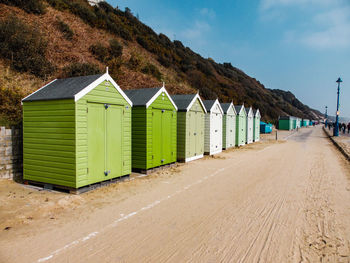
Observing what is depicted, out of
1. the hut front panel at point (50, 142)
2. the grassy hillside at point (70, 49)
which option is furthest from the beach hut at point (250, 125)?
the hut front panel at point (50, 142)

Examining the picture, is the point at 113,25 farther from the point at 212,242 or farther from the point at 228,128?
the point at 212,242

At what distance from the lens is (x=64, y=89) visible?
704cm

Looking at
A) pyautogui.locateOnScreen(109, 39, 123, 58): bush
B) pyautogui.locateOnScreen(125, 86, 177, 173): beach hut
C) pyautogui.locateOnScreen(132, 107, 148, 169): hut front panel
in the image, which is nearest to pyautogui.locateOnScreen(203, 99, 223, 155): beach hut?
pyautogui.locateOnScreen(125, 86, 177, 173): beach hut

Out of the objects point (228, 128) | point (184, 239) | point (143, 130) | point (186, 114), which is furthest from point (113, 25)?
point (184, 239)

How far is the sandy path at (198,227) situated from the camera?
3740mm

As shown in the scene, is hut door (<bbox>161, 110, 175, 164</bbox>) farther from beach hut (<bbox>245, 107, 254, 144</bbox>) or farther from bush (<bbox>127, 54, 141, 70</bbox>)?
bush (<bbox>127, 54, 141, 70</bbox>)

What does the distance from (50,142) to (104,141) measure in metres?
1.39

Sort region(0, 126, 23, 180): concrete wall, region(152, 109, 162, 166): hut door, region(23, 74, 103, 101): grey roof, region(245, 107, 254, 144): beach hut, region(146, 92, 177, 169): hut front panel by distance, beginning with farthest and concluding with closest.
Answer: region(245, 107, 254, 144): beach hut
region(152, 109, 162, 166): hut door
region(146, 92, 177, 169): hut front panel
region(0, 126, 23, 180): concrete wall
region(23, 74, 103, 101): grey roof

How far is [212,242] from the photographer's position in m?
4.12

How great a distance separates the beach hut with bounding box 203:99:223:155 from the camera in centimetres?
1455

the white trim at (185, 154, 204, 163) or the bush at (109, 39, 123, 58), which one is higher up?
the bush at (109, 39, 123, 58)

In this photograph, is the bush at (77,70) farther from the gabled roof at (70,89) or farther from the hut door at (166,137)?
the gabled roof at (70,89)

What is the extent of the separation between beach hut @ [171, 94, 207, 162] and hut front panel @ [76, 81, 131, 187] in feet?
13.7

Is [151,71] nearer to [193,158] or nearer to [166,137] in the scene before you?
[193,158]
